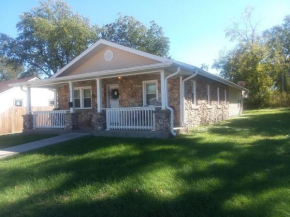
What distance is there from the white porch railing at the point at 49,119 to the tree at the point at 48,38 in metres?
13.3

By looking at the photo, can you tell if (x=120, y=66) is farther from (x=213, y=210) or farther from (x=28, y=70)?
(x=28, y=70)

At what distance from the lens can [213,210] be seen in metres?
3.50

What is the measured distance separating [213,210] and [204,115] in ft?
33.1

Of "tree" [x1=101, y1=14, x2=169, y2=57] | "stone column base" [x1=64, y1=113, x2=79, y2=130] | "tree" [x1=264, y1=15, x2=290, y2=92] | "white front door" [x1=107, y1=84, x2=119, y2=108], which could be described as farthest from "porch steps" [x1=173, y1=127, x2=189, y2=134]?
"tree" [x1=264, y1=15, x2=290, y2=92]

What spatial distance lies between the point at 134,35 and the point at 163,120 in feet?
70.5

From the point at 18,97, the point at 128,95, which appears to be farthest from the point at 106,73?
the point at 18,97

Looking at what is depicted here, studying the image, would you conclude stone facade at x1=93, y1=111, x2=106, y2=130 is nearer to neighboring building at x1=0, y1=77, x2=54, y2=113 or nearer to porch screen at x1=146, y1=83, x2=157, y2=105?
porch screen at x1=146, y1=83, x2=157, y2=105

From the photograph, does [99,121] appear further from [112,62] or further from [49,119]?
[49,119]

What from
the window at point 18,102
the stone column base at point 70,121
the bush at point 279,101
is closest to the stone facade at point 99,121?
the stone column base at point 70,121

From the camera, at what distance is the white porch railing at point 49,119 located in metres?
11.9

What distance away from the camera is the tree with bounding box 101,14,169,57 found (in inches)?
1119

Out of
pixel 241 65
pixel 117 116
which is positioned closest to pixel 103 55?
pixel 117 116

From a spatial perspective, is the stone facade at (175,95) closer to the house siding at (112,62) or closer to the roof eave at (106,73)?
the house siding at (112,62)

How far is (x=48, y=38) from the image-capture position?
23.8m
